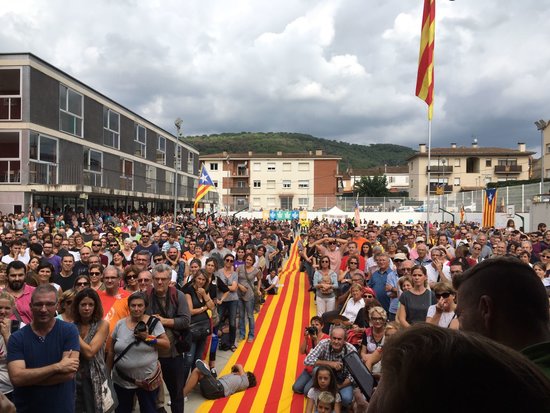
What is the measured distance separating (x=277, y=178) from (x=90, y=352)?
65.7 m

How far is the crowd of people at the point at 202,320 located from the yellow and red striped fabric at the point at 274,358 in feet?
0.73

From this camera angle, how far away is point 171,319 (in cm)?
461

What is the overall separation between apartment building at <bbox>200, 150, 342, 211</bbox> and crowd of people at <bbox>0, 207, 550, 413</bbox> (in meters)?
57.8

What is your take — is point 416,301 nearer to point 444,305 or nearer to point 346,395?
point 444,305

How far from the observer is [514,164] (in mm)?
67438

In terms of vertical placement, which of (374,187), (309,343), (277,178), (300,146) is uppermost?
(300,146)

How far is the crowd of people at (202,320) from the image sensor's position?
152cm

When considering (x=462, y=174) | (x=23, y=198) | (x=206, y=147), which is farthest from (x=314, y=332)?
(x=206, y=147)

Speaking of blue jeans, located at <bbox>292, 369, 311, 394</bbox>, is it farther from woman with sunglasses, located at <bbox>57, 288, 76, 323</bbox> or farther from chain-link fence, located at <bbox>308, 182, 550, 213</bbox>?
chain-link fence, located at <bbox>308, 182, 550, 213</bbox>

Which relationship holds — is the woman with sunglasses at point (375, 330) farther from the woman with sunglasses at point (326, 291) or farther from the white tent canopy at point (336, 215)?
the white tent canopy at point (336, 215)

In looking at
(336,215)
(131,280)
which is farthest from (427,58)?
(336,215)

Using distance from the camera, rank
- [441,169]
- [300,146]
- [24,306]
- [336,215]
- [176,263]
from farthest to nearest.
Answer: [300,146]
[441,169]
[336,215]
[176,263]
[24,306]

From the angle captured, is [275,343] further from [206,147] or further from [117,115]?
[206,147]

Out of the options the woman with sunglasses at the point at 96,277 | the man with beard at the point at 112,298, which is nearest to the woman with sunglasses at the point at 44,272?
the woman with sunglasses at the point at 96,277
